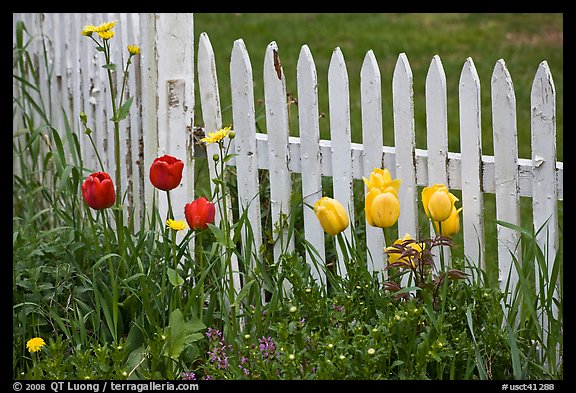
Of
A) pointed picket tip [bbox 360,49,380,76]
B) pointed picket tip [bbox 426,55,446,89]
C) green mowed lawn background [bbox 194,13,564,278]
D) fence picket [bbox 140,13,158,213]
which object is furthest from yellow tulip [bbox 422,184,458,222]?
green mowed lawn background [bbox 194,13,564,278]

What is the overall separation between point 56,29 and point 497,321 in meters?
2.71

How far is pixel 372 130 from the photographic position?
3.02m

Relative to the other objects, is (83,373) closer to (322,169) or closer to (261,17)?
(322,169)

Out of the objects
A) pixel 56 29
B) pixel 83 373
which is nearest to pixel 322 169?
pixel 83 373

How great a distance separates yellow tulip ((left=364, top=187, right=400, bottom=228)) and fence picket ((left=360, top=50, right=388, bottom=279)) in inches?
10.6

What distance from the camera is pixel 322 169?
314cm

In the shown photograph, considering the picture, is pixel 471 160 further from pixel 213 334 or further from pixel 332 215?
pixel 213 334

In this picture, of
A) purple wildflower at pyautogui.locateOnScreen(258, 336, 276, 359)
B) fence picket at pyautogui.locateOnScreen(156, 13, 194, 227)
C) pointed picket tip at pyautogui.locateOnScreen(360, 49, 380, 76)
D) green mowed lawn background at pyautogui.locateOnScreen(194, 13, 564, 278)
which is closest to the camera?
purple wildflower at pyautogui.locateOnScreen(258, 336, 276, 359)

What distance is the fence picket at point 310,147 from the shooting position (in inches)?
121

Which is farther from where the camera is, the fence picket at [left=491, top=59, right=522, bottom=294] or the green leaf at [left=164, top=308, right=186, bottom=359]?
the fence picket at [left=491, top=59, right=522, bottom=294]

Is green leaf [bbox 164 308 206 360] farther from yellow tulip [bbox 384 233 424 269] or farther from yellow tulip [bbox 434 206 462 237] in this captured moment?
yellow tulip [bbox 434 206 462 237]

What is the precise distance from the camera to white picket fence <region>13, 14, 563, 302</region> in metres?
2.83

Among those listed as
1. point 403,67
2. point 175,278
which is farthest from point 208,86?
point 175,278

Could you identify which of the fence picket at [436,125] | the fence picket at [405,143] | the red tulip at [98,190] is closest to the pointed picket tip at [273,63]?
the fence picket at [405,143]
